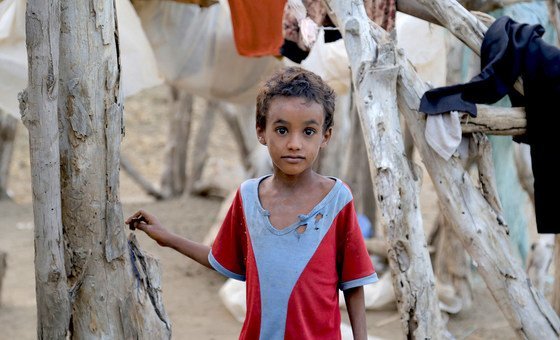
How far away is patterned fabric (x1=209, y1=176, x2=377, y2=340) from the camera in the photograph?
208 centimetres

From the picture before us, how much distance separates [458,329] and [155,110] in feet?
26.1

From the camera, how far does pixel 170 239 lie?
89.4 inches

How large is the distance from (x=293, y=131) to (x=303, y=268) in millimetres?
316

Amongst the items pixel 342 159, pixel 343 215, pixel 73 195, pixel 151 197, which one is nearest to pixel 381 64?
pixel 343 215

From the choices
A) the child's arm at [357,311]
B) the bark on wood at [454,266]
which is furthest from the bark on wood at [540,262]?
the child's arm at [357,311]

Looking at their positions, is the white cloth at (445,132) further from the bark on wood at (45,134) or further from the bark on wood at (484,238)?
the bark on wood at (45,134)

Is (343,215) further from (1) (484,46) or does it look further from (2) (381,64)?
(1) (484,46)

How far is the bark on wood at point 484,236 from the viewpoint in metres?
2.92

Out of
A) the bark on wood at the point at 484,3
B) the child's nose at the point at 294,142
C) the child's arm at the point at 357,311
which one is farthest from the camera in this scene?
the bark on wood at the point at 484,3

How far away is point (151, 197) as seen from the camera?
7.62 m

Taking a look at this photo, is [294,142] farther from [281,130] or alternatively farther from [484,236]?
[484,236]

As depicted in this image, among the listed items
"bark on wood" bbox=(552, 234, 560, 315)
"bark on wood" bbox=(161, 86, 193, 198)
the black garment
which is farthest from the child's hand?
"bark on wood" bbox=(161, 86, 193, 198)

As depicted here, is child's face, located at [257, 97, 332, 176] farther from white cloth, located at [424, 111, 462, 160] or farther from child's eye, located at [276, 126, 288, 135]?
white cloth, located at [424, 111, 462, 160]

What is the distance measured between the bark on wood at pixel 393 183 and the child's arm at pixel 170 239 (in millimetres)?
820
